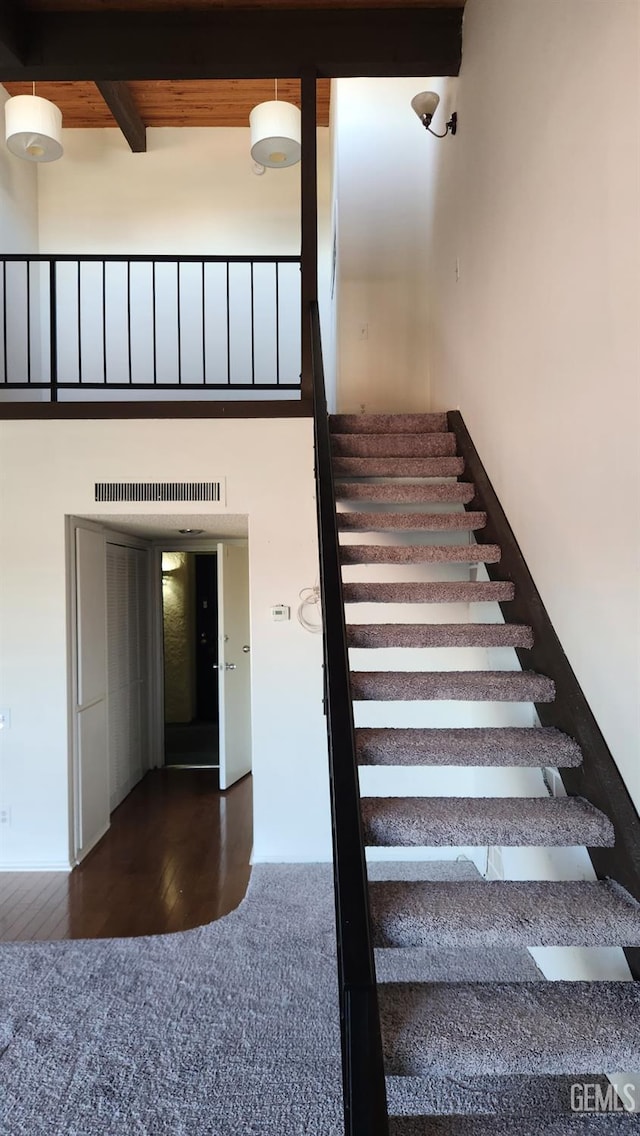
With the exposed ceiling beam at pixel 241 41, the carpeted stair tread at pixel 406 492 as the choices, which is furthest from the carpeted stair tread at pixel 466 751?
the exposed ceiling beam at pixel 241 41

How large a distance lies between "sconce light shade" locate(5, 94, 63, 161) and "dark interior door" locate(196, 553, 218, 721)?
416 centimetres

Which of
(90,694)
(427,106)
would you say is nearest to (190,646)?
(90,694)

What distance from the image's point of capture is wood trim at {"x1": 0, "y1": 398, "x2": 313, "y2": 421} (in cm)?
368

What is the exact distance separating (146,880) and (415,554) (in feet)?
8.34

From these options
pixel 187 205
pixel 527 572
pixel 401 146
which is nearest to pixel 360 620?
pixel 527 572

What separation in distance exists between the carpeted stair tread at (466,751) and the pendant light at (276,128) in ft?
11.2

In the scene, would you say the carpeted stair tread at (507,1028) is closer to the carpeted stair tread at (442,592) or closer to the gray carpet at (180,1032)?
the gray carpet at (180,1032)

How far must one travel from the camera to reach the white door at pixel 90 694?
3881 millimetres

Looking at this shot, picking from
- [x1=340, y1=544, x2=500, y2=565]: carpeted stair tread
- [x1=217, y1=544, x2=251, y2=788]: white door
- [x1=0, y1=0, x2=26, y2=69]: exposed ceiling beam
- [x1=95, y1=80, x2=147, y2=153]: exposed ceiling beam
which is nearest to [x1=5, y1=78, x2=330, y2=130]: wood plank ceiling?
[x1=95, y1=80, x2=147, y2=153]: exposed ceiling beam

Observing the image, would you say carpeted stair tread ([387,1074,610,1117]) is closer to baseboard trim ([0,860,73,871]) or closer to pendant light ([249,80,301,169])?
baseboard trim ([0,860,73,871])

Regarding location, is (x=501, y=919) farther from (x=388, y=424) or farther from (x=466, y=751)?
(x=388, y=424)

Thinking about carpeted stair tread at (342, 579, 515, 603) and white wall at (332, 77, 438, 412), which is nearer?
carpeted stair tread at (342, 579, 515, 603)

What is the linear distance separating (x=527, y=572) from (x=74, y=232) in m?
5.14

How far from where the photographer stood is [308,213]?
3.63 metres
